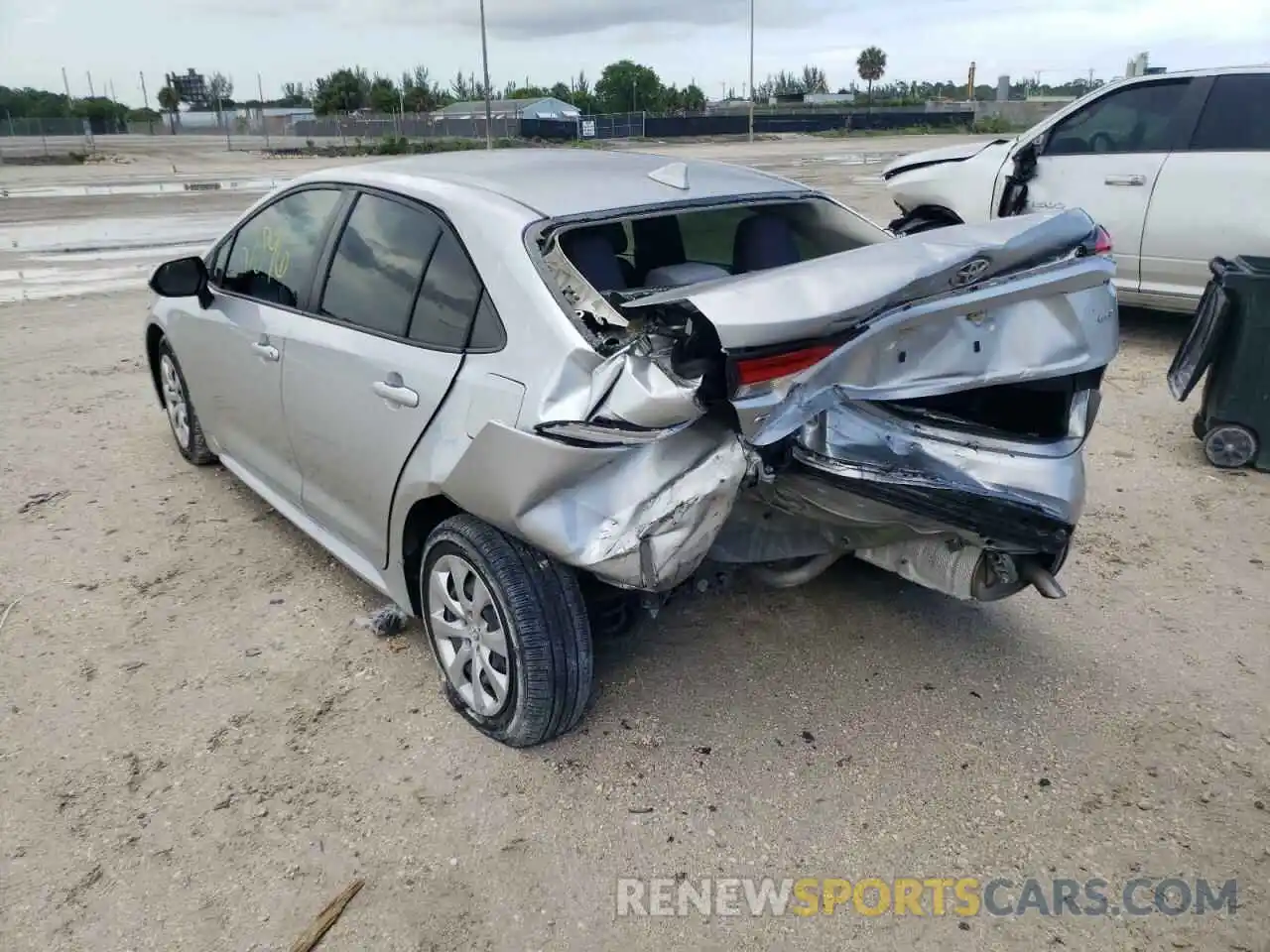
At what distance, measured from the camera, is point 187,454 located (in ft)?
16.4

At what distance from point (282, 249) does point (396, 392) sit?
50.1 inches

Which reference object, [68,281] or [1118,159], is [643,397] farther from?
[68,281]

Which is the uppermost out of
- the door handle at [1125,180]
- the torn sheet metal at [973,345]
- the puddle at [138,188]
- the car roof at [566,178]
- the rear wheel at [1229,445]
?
the car roof at [566,178]

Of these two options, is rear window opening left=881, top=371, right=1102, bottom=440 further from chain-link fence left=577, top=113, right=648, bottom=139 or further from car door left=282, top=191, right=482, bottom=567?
chain-link fence left=577, top=113, right=648, bottom=139

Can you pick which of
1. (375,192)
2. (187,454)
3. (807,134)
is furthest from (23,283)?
(807,134)

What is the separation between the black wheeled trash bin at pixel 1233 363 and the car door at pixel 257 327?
4.14 meters

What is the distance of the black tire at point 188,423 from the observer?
477cm

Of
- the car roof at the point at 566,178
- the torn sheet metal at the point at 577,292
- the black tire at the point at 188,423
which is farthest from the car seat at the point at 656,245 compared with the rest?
the black tire at the point at 188,423

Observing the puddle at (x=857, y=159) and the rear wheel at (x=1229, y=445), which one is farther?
the puddle at (x=857, y=159)

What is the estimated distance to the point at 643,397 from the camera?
2.37 m

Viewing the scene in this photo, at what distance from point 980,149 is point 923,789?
258 inches

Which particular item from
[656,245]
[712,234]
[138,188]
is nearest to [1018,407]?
[712,234]

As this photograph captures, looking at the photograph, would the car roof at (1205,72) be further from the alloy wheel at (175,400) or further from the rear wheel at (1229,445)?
the alloy wheel at (175,400)

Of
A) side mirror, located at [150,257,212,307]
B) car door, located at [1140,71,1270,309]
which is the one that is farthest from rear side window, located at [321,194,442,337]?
car door, located at [1140,71,1270,309]
